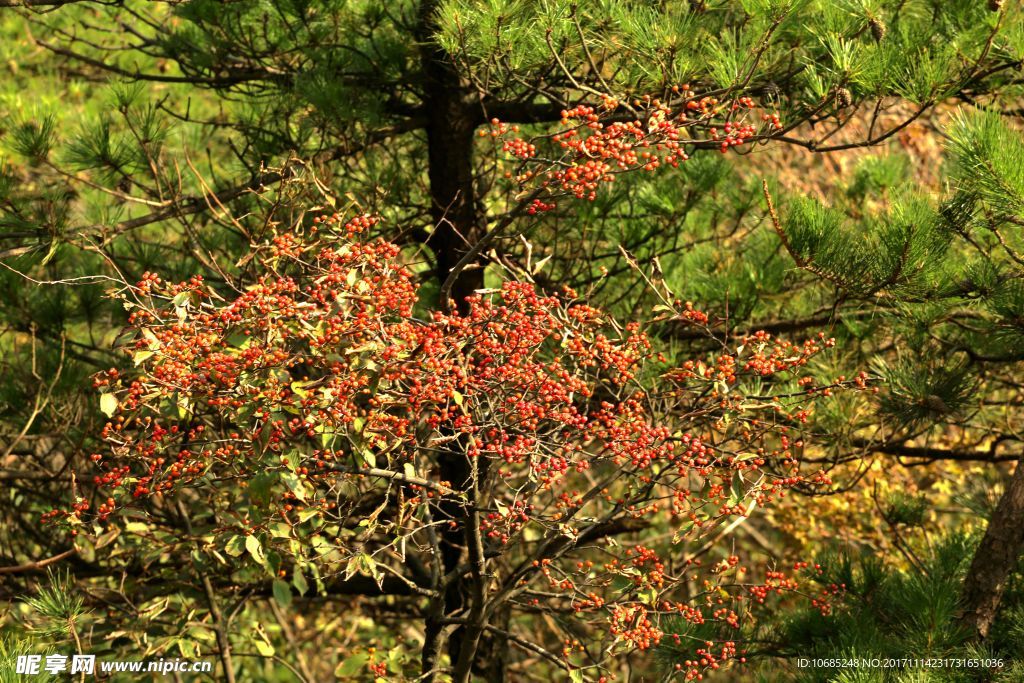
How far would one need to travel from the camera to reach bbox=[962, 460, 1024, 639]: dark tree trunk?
3.07 meters

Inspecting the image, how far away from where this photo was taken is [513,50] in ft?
10.3

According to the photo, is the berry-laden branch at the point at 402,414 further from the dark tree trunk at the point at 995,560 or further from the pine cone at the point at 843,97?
the pine cone at the point at 843,97

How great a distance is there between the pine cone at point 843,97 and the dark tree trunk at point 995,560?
122 centimetres

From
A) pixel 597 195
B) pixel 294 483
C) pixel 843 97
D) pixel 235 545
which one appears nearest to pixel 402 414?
pixel 294 483

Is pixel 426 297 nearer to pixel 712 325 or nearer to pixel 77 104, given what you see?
pixel 712 325

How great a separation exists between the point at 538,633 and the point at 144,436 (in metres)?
4.16

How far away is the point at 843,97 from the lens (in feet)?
10.3

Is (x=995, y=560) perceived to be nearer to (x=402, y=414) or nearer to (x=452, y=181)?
(x=402, y=414)

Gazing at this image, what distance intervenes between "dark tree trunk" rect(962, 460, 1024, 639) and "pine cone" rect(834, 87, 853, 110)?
47.9 inches

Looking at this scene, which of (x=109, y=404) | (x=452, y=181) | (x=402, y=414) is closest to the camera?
(x=109, y=404)

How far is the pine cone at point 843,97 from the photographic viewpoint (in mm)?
3057

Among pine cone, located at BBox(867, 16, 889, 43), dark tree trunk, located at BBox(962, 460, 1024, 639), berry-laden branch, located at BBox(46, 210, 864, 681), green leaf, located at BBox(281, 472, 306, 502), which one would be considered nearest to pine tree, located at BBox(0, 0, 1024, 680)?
pine cone, located at BBox(867, 16, 889, 43)

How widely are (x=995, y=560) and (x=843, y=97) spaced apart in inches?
57.5

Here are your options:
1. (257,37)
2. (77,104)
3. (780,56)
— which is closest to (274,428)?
(257,37)
